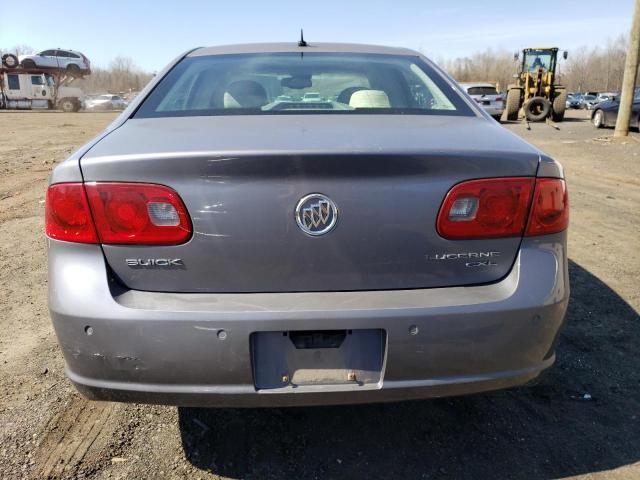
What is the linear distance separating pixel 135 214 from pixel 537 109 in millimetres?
22938

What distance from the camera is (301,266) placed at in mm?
1737

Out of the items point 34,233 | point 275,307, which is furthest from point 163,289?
point 34,233

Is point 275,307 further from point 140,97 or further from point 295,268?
point 140,97

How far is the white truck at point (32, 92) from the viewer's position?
40.5 meters

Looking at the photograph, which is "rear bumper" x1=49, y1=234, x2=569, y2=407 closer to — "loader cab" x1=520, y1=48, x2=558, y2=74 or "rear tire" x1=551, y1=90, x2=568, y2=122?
"rear tire" x1=551, y1=90, x2=568, y2=122

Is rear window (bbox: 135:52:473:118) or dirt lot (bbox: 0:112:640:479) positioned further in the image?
rear window (bbox: 135:52:473:118)

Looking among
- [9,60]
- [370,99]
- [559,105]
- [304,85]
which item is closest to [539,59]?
[559,105]

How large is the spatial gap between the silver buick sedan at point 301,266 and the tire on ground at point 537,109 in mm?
21849

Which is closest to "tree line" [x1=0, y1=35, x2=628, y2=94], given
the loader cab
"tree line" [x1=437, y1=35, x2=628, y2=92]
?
"tree line" [x1=437, y1=35, x2=628, y2=92]

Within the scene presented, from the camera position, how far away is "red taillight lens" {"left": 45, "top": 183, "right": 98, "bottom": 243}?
1.75m

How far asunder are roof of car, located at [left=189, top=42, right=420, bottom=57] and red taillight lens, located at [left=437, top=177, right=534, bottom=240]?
153 centimetres

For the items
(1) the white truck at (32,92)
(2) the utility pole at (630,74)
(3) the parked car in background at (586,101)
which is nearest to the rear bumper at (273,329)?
(2) the utility pole at (630,74)

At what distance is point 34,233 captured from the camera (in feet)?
17.9

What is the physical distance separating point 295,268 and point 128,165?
24.6 inches
